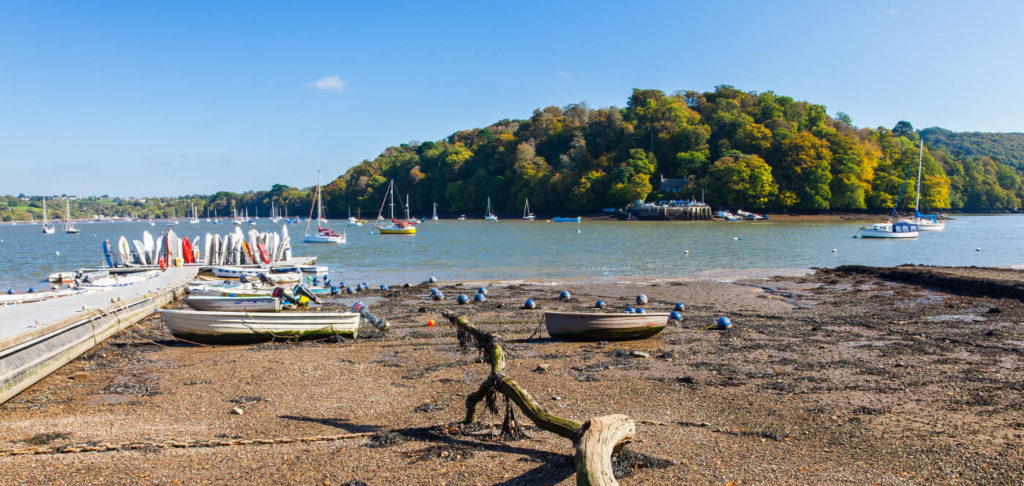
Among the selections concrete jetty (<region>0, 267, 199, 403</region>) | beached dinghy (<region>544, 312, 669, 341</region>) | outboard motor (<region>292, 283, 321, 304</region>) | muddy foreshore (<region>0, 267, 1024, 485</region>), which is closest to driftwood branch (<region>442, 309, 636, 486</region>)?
muddy foreshore (<region>0, 267, 1024, 485</region>)

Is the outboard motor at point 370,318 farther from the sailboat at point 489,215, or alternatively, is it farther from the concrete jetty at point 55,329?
the sailboat at point 489,215

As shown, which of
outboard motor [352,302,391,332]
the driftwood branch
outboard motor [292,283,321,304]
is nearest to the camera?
the driftwood branch

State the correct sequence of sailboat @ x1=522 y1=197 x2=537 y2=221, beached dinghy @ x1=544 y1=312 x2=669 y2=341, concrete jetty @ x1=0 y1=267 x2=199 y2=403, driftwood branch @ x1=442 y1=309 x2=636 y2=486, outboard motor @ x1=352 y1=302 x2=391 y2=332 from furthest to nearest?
sailboat @ x1=522 y1=197 x2=537 y2=221 → outboard motor @ x1=352 y1=302 x2=391 y2=332 → beached dinghy @ x1=544 y1=312 x2=669 y2=341 → concrete jetty @ x1=0 y1=267 x2=199 y2=403 → driftwood branch @ x1=442 y1=309 x2=636 y2=486

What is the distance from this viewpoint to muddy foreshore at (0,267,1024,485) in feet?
23.8

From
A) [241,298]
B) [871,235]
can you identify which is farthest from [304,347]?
[871,235]

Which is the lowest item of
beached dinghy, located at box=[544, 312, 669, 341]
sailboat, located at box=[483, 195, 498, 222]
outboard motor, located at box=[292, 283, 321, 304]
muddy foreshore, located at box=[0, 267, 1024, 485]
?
muddy foreshore, located at box=[0, 267, 1024, 485]

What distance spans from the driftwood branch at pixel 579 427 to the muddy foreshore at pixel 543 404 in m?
0.48

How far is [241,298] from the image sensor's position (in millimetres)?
17906

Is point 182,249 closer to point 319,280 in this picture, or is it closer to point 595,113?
point 319,280

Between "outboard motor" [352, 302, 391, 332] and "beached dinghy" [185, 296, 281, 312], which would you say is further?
"beached dinghy" [185, 296, 281, 312]

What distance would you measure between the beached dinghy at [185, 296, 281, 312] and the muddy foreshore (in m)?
1.25

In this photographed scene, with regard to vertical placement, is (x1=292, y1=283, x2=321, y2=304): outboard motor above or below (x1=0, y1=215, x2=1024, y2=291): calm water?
above

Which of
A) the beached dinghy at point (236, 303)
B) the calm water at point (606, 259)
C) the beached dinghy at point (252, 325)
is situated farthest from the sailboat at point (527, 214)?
the beached dinghy at point (252, 325)

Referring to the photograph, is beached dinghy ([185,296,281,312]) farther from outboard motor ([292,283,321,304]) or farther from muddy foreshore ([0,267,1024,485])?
muddy foreshore ([0,267,1024,485])
